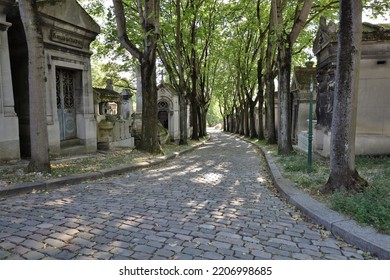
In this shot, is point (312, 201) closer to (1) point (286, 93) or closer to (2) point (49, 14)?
(1) point (286, 93)

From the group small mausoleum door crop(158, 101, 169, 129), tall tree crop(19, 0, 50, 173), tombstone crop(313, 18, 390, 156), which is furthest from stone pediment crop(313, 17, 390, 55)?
small mausoleum door crop(158, 101, 169, 129)

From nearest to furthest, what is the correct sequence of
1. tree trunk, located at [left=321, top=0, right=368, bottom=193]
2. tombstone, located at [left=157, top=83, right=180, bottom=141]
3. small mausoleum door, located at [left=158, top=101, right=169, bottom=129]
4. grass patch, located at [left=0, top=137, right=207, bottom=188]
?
tree trunk, located at [left=321, top=0, right=368, bottom=193]
grass patch, located at [left=0, top=137, right=207, bottom=188]
tombstone, located at [left=157, top=83, right=180, bottom=141]
small mausoleum door, located at [left=158, top=101, right=169, bottom=129]

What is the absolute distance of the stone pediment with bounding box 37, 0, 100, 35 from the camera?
32.1 feet

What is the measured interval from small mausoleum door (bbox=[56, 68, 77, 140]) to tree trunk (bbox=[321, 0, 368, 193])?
30.2ft

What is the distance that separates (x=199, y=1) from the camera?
1697 centimetres

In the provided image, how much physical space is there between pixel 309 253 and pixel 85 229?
2733mm

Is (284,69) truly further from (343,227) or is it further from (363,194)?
(343,227)

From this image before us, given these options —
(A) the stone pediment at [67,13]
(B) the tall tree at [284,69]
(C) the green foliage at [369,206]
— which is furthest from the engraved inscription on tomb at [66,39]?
(C) the green foliage at [369,206]

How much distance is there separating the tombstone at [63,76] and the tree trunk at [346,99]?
331 inches

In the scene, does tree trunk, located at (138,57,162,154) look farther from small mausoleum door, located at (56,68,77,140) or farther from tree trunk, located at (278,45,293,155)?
tree trunk, located at (278,45,293,155)

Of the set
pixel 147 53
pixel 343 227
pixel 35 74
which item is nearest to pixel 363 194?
pixel 343 227

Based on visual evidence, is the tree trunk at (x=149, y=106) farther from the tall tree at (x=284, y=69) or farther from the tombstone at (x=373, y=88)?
the tombstone at (x=373, y=88)

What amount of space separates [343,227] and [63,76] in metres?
10.5

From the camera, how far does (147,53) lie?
39.3 feet
